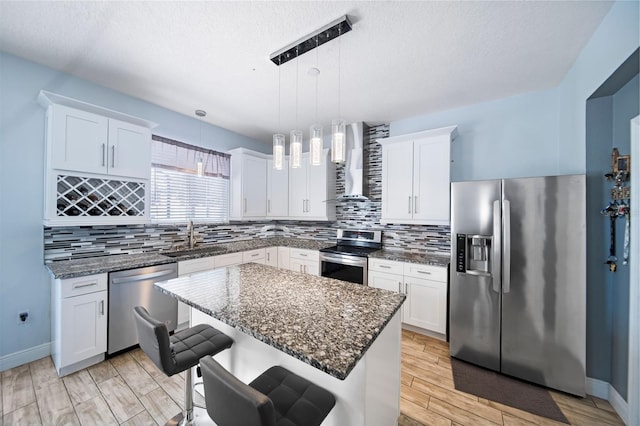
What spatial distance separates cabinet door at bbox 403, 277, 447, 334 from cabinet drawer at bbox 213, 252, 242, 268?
2.24m

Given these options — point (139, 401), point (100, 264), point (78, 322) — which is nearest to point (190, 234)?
point (100, 264)

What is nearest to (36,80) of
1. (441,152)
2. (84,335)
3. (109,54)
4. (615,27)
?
(109,54)

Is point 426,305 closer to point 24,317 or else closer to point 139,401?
point 139,401

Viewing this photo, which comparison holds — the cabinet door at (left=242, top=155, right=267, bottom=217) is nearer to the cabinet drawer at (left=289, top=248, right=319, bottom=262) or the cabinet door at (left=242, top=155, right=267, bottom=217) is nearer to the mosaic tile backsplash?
the mosaic tile backsplash

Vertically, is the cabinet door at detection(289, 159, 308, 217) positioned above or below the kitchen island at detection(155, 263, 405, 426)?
above

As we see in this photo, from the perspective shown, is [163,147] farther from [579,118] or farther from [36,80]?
[579,118]

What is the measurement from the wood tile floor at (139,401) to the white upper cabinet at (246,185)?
224 cm

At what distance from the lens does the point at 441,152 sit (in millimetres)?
→ 2863

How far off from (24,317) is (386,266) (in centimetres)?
363

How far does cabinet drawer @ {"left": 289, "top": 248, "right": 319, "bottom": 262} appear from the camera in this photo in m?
3.57

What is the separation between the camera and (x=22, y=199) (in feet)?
7.13

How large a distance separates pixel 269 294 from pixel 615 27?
2.76m

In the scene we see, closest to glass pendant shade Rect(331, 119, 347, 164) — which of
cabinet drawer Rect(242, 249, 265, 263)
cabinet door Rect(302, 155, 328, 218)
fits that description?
cabinet door Rect(302, 155, 328, 218)

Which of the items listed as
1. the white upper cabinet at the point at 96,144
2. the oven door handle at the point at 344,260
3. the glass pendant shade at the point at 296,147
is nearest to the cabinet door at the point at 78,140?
the white upper cabinet at the point at 96,144
